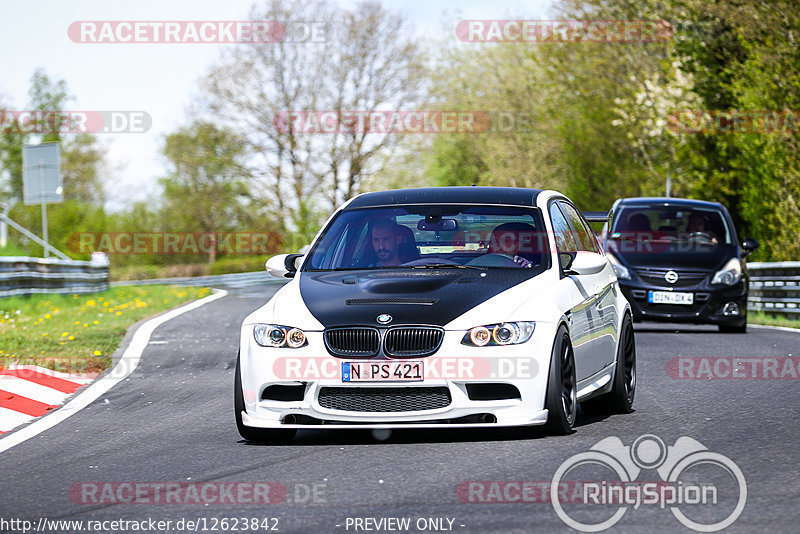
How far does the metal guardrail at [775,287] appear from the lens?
2186 centimetres

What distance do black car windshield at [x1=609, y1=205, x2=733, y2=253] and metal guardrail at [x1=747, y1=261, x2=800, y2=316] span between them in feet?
9.74

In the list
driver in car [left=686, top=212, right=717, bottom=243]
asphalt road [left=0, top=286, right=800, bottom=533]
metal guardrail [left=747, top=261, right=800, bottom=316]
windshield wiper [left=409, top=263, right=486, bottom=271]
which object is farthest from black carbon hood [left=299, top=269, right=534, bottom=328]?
metal guardrail [left=747, top=261, right=800, bottom=316]

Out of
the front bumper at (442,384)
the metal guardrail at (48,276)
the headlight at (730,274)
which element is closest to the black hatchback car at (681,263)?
the headlight at (730,274)

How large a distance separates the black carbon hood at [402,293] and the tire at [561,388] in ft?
1.58

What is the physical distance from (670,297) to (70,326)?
825cm

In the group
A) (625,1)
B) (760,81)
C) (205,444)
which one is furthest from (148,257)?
(205,444)

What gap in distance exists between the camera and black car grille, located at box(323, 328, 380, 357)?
7512 millimetres

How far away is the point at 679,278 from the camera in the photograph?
1778cm

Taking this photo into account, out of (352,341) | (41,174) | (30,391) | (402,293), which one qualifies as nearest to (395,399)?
(352,341)

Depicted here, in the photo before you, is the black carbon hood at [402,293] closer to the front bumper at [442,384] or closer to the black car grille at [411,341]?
the black car grille at [411,341]

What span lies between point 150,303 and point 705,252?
36.6 ft

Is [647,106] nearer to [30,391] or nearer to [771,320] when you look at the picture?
[771,320]

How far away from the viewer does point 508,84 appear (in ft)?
Result: 206

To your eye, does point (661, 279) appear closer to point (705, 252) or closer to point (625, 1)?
point (705, 252)
